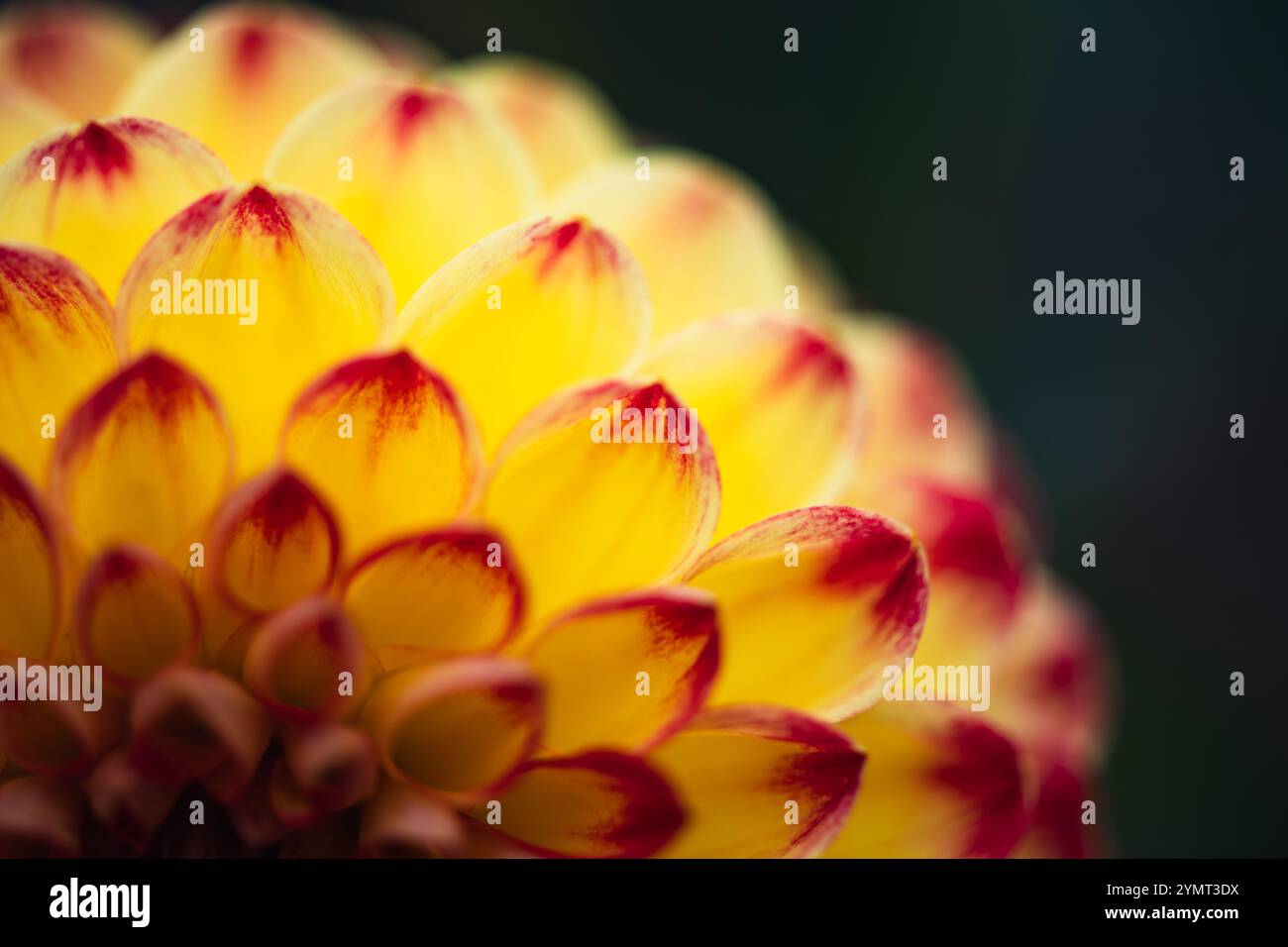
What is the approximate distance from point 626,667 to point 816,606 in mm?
60

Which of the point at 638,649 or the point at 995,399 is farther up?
the point at 995,399

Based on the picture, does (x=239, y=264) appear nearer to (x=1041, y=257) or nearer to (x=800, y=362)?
(x=800, y=362)

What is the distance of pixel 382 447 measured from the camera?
344mm

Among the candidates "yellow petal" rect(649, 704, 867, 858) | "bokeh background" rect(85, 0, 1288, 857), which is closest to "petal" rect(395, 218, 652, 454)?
"yellow petal" rect(649, 704, 867, 858)

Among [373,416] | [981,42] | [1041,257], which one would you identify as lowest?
[373,416]

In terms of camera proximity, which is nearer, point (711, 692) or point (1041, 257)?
point (711, 692)

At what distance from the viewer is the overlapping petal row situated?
34cm

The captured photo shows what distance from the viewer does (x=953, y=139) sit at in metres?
0.81

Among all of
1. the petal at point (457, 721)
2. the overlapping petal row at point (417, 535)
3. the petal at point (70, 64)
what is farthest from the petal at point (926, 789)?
the petal at point (70, 64)

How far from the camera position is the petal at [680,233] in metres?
0.44

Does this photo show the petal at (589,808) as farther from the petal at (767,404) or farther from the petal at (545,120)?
the petal at (545,120)
